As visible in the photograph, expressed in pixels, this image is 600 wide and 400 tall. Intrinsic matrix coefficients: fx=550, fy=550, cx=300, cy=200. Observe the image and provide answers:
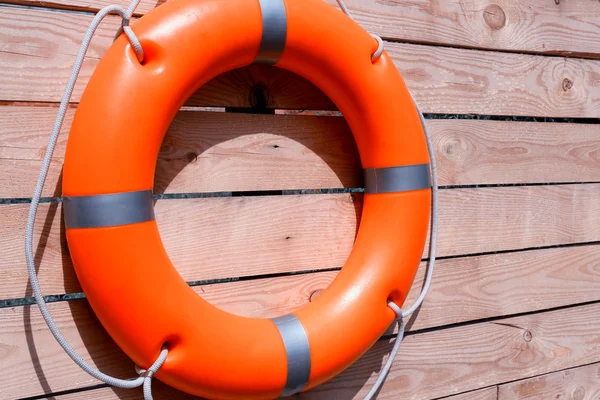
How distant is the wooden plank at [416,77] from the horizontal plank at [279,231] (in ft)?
0.65

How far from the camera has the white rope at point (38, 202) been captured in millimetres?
838

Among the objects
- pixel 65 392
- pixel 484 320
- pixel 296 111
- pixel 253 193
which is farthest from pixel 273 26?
pixel 484 320

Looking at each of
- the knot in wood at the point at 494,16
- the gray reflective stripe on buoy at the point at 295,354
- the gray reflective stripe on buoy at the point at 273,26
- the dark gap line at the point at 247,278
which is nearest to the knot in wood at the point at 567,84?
the knot in wood at the point at 494,16

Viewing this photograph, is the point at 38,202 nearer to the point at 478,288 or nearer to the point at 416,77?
the point at 416,77

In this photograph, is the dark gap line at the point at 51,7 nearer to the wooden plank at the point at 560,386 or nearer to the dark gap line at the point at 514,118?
the dark gap line at the point at 514,118

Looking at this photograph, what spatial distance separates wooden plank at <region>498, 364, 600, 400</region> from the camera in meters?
1.39

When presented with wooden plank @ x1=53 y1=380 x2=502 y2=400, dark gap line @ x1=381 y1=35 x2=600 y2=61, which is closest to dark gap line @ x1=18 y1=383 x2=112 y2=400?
wooden plank @ x1=53 y1=380 x2=502 y2=400

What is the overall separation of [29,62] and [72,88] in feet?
0.30

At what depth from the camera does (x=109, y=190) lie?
840 mm

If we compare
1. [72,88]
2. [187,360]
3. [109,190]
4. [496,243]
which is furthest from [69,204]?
[496,243]

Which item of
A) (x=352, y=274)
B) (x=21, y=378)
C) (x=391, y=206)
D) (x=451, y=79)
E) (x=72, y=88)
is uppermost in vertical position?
(x=451, y=79)

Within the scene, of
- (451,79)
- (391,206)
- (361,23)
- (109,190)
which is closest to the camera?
(109,190)

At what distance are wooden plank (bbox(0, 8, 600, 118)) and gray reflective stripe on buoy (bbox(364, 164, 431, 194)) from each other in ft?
0.64

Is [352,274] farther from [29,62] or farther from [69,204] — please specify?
[29,62]
